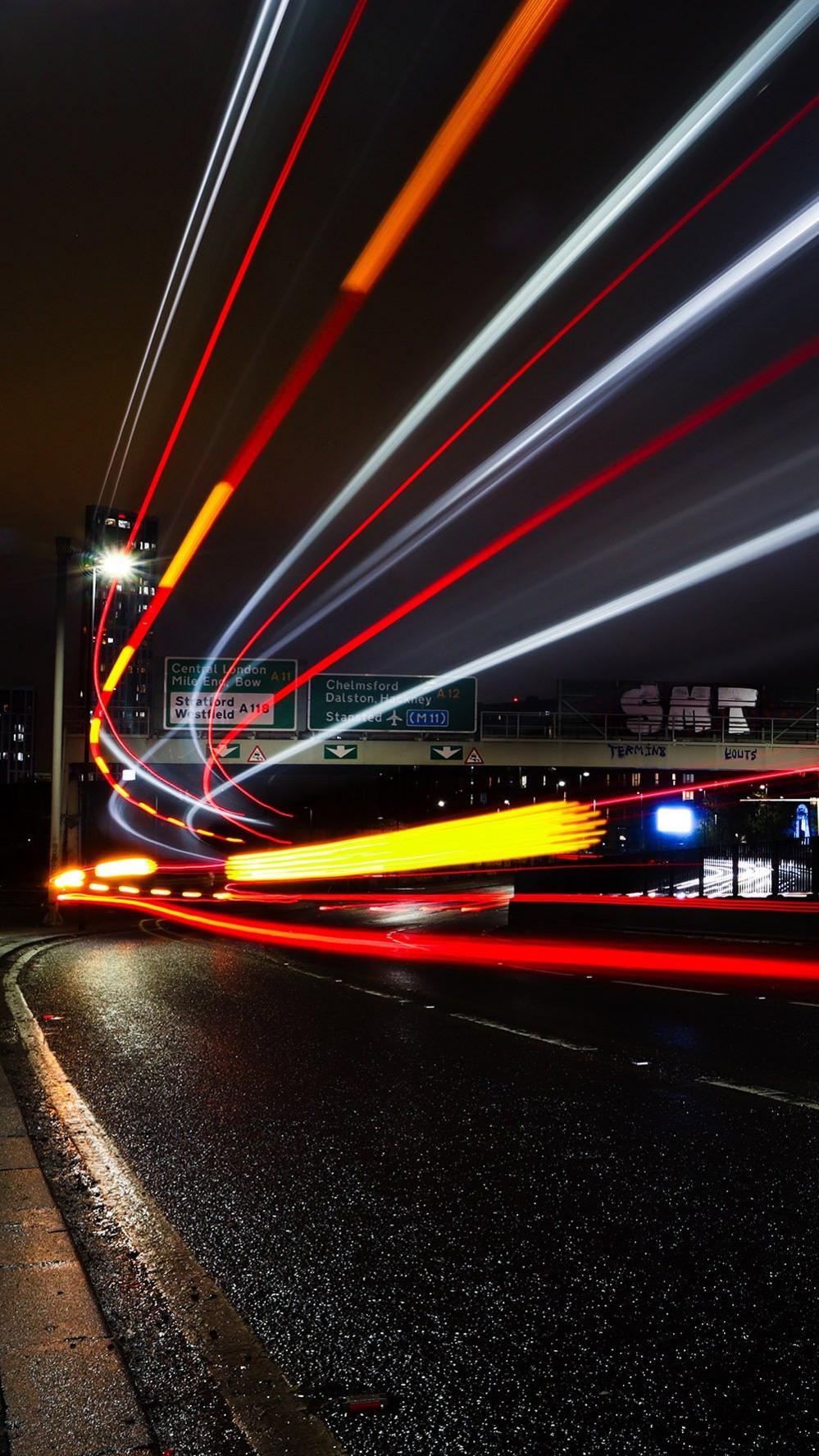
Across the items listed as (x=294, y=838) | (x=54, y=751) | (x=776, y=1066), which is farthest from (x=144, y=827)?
(x=776, y=1066)

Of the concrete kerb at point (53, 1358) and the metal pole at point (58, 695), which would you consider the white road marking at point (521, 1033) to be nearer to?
the concrete kerb at point (53, 1358)

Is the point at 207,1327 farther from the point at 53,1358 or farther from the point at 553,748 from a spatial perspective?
the point at 553,748

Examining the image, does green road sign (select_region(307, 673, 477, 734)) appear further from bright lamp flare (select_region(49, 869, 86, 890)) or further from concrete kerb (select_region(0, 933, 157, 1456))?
concrete kerb (select_region(0, 933, 157, 1456))

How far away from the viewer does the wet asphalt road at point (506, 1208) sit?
3.72 m

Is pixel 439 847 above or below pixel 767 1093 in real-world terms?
below

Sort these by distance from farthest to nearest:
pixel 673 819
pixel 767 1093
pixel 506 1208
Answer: pixel 673 819 < pixel 767 1093 < pixel 506 1208

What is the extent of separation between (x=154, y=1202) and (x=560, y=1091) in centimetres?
328

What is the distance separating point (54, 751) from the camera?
30625mm

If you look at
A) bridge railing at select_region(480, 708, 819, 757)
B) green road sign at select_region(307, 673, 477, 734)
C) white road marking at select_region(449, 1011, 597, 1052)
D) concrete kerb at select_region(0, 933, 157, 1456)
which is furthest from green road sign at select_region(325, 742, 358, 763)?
concrete kerb at select_region(0, 933, 157, 1456)

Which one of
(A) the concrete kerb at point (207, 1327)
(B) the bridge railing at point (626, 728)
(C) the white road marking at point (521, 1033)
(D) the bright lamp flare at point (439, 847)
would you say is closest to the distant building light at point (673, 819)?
(B) the bridge railing at point (626, 728)

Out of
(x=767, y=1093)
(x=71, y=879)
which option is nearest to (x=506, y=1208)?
(x=767, y=1093)

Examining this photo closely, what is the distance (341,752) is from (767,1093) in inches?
1409

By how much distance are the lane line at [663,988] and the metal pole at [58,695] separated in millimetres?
14908

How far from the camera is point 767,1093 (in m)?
8.02
